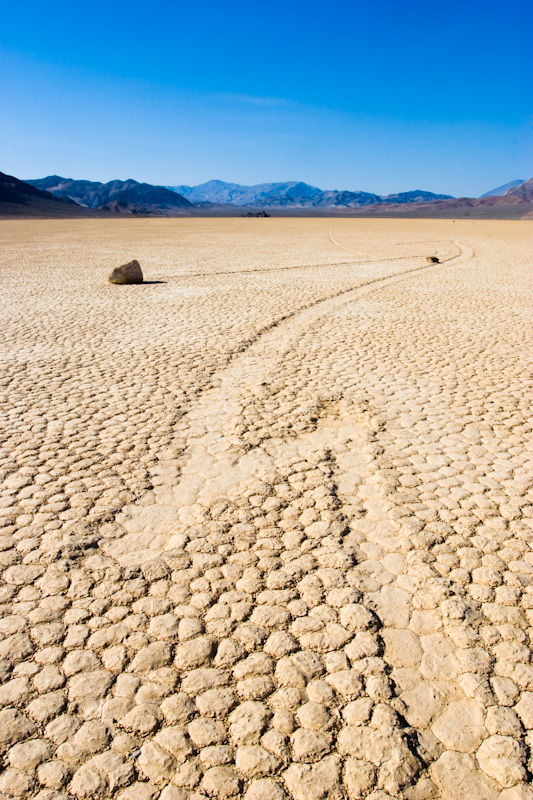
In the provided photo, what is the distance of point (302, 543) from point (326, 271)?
1198 cm

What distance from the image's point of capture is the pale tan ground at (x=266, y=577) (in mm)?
1969

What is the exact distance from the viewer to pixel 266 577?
2855 mm

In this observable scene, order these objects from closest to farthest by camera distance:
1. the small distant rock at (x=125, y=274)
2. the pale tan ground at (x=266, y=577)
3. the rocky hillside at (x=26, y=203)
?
the pale tan ground at (x=266, y=577), the small distant rock at (x=125, y=274), the rocky hillside at (x=26, y=203)

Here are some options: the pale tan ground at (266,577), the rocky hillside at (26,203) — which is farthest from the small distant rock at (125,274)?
the rocky hillside at (26,203)

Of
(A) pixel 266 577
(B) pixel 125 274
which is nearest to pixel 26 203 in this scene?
(B) pixel 125 274

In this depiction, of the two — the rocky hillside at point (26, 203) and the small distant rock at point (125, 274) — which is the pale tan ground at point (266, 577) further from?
the rocky hillside at point (26, 203)

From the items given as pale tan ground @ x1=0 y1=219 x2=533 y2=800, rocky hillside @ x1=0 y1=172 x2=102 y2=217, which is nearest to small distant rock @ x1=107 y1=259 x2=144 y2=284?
pale tan ground @ x1=0 y1=219 x2=533 y2=800

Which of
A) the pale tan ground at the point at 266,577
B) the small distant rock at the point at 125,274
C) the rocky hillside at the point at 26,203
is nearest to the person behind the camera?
the pale tan ground at the point at 266,577

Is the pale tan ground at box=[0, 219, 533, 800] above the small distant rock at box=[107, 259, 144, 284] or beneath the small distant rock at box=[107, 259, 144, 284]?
beneath

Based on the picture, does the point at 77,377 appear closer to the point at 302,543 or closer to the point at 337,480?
A: the point at 337,480

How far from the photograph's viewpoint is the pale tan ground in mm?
1969

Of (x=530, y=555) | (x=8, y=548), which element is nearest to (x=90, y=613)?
(x=8, y=548)

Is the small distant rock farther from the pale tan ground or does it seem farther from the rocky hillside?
the rocky hillside

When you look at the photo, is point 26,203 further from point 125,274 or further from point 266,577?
point 266,577
